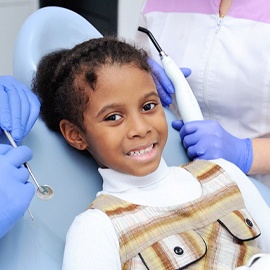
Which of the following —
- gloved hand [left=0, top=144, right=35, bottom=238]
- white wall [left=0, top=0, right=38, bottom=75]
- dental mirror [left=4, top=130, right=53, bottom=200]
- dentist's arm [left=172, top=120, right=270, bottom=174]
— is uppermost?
gloved hand [left=0, top=144, right=35, bottom=238]

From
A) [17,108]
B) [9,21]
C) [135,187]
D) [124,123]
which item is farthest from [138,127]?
[9,21]

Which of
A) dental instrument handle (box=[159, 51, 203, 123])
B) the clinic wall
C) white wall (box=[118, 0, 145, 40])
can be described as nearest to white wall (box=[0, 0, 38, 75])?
the clinic wall

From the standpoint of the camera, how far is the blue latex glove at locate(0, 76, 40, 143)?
3.22 ft

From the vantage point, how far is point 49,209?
3.39ft

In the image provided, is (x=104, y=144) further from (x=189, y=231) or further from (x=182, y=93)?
(x=182, y=93)

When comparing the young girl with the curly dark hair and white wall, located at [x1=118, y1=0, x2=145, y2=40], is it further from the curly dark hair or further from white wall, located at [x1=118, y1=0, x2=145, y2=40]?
white wall, located at [x1=118, y1=0, x2=145, y2=40]

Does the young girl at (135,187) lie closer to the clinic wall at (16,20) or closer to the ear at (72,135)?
the ear at (72,135)

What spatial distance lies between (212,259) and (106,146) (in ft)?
0.94

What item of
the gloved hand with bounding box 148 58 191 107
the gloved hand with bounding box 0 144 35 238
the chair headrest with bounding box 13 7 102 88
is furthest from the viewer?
the gloved hand with bounding box 148 58 191 107

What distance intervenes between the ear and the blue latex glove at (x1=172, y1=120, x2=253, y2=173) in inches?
10.8

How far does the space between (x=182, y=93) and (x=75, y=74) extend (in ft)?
1.10

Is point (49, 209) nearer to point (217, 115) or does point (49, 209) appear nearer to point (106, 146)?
point (106, 146)

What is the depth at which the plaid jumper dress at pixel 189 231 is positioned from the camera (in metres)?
0.93

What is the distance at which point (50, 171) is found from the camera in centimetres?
108
